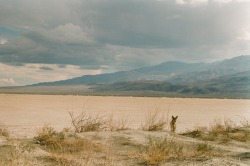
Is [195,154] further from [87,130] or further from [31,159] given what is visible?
[87,130]

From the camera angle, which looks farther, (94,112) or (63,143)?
(94,112)

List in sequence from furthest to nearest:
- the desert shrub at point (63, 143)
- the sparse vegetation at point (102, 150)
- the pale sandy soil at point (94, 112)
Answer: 1. the pale sandy soil at point (94, 112)
2. the desert shrub at point (63, 143)
3. the sparse vegetation at point (102, 150)

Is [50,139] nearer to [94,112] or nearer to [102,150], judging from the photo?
[102,150]

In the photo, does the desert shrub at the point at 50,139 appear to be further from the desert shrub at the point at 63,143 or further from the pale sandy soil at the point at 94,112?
the pale sandy soil at the point at 94,112

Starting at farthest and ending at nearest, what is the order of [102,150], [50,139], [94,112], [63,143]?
[94,112] → [50,139] → [63,143] → [102,150]

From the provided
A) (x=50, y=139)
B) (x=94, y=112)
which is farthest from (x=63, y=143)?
(x=94, y=112)

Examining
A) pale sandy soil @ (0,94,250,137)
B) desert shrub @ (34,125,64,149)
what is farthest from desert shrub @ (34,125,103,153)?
pale sandy soil @ (0,94,250,137)

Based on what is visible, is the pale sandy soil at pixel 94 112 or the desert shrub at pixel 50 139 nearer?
the desert shrub at pixel 50 139

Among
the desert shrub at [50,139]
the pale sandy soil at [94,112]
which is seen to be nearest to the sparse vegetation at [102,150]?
the desert shrub at [50,139]

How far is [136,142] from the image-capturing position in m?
10.7

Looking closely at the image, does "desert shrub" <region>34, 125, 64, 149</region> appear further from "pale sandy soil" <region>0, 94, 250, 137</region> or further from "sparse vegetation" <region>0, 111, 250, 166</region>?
"pale sandy soil" <region>0, 94, 250, 137</region>

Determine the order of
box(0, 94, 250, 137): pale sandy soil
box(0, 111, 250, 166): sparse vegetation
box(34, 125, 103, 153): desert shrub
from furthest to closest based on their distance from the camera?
box(0, 94, 250, 137): pale sandy soil
box(34, 125, 103, 153): desert shrub
box(0, 111, 250, 166): sparse vegetation

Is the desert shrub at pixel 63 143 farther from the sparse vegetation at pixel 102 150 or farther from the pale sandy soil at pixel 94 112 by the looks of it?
the pale sandy soil at pixel 94 112

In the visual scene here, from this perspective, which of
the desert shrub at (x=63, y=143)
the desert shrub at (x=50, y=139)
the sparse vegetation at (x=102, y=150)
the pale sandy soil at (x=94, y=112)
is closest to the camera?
the sparse vegetation at (x=102, y=150)
